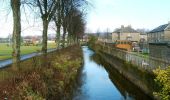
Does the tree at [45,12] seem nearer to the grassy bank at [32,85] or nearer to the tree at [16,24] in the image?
the grassy bank at [32,85]

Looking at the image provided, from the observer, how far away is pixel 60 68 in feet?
86.1

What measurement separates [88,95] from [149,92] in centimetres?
480

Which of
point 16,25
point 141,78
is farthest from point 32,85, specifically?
point 141,78

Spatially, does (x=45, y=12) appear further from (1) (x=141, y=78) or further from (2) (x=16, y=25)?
(2) (x=16, y=25)

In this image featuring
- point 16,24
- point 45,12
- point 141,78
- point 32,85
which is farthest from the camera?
point 45,12

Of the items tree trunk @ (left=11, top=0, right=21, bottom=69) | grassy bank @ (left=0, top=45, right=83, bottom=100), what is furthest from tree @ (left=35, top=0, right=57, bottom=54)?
tree trunk @ (left=11, top=0, right=21, bottom=69)

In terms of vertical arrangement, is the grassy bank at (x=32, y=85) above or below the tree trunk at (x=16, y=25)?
below

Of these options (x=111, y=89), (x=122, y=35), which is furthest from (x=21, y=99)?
(x=122, y=35)

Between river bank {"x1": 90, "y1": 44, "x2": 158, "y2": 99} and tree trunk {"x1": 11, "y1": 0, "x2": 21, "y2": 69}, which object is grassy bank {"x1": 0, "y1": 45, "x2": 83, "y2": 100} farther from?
river bank {"x1": 90, "y1": 44, "x2": 158, "y2": 99}

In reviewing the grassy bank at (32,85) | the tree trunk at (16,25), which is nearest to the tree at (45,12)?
the grassy bank at (32,85)

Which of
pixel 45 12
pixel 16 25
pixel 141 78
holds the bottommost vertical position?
pixel 141 78

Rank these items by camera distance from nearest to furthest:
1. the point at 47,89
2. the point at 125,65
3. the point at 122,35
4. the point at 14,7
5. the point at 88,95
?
the point at 47,89, the point at 14,7, the point at 88,95, the point at 125,65, the point at 122,35

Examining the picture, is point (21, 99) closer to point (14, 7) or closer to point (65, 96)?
point (14, 7)

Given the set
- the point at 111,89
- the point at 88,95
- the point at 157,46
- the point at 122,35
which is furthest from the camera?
the point at 122,35
